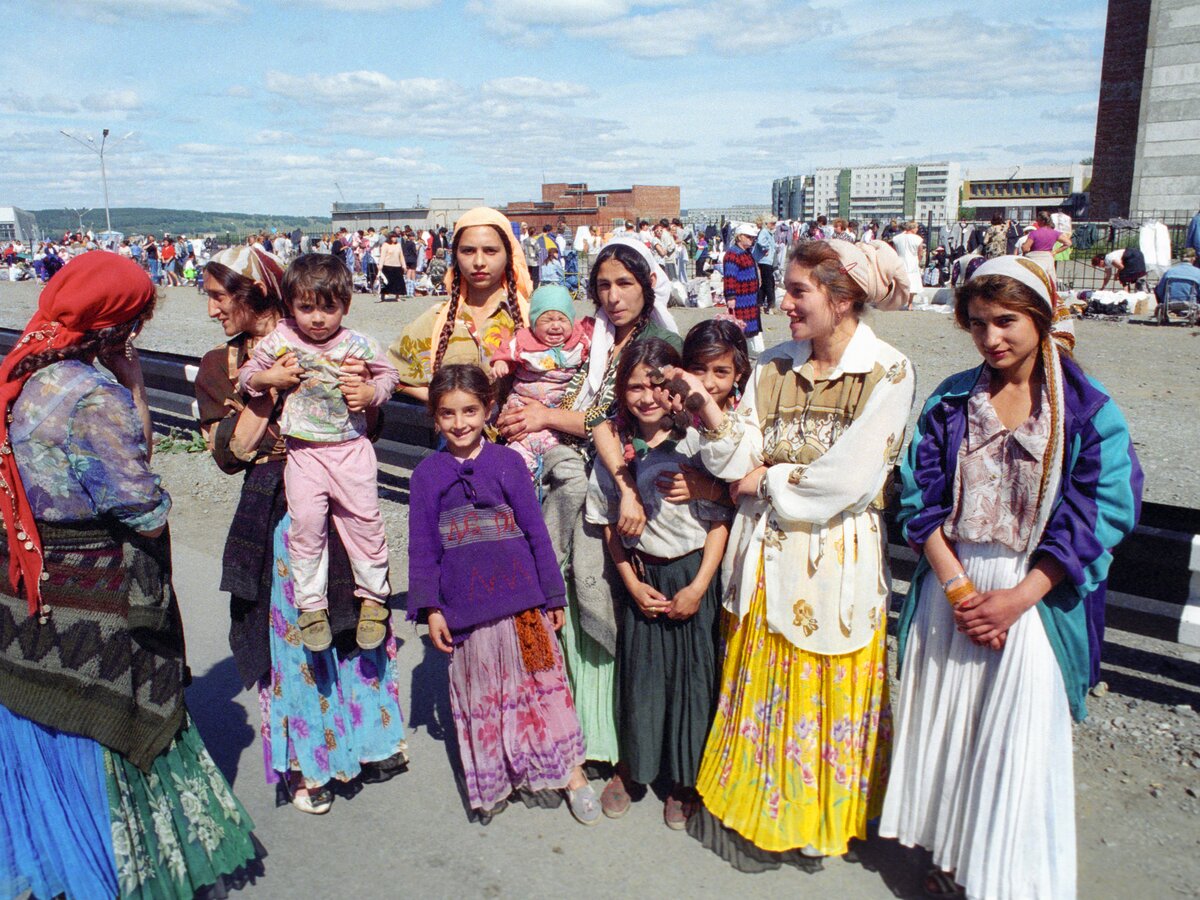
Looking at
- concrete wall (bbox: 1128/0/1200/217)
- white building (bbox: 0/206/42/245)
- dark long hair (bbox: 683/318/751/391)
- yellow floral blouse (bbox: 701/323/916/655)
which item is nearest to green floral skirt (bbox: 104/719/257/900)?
yellow floral blouse (bbox: 701/323/916/655)

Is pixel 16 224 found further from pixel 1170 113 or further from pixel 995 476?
pixel 995 476

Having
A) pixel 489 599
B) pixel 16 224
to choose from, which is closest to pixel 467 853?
pixel 489 599

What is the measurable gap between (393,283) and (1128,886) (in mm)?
22107

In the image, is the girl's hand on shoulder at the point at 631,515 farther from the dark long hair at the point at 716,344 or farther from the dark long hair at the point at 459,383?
the dark long hair at the point at 459,383

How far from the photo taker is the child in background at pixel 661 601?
126 inches

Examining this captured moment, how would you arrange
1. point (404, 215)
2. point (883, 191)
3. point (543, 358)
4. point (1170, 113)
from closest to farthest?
1. point (543, 358)
2. point (1170, 113)
3. point (404, 215)
4. point (883, 191)

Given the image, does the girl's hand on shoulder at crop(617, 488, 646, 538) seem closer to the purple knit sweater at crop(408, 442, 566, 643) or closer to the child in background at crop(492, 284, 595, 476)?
the purple knit sweater at crop(408, 442, 566, 643)

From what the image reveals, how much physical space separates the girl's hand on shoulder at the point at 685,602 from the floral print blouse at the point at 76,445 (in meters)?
1.72

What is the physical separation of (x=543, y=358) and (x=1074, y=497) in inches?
74.7

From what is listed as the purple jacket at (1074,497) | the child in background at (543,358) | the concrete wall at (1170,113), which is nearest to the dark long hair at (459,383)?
the child in background at (543,358)

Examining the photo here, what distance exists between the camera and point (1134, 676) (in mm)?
4113

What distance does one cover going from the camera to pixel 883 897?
2930 mm

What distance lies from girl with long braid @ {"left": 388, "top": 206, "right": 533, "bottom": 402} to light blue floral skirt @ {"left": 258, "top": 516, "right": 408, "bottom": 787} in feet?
3.02

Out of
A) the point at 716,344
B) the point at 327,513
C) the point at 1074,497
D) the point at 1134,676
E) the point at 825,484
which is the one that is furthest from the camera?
the point at 1134,676
